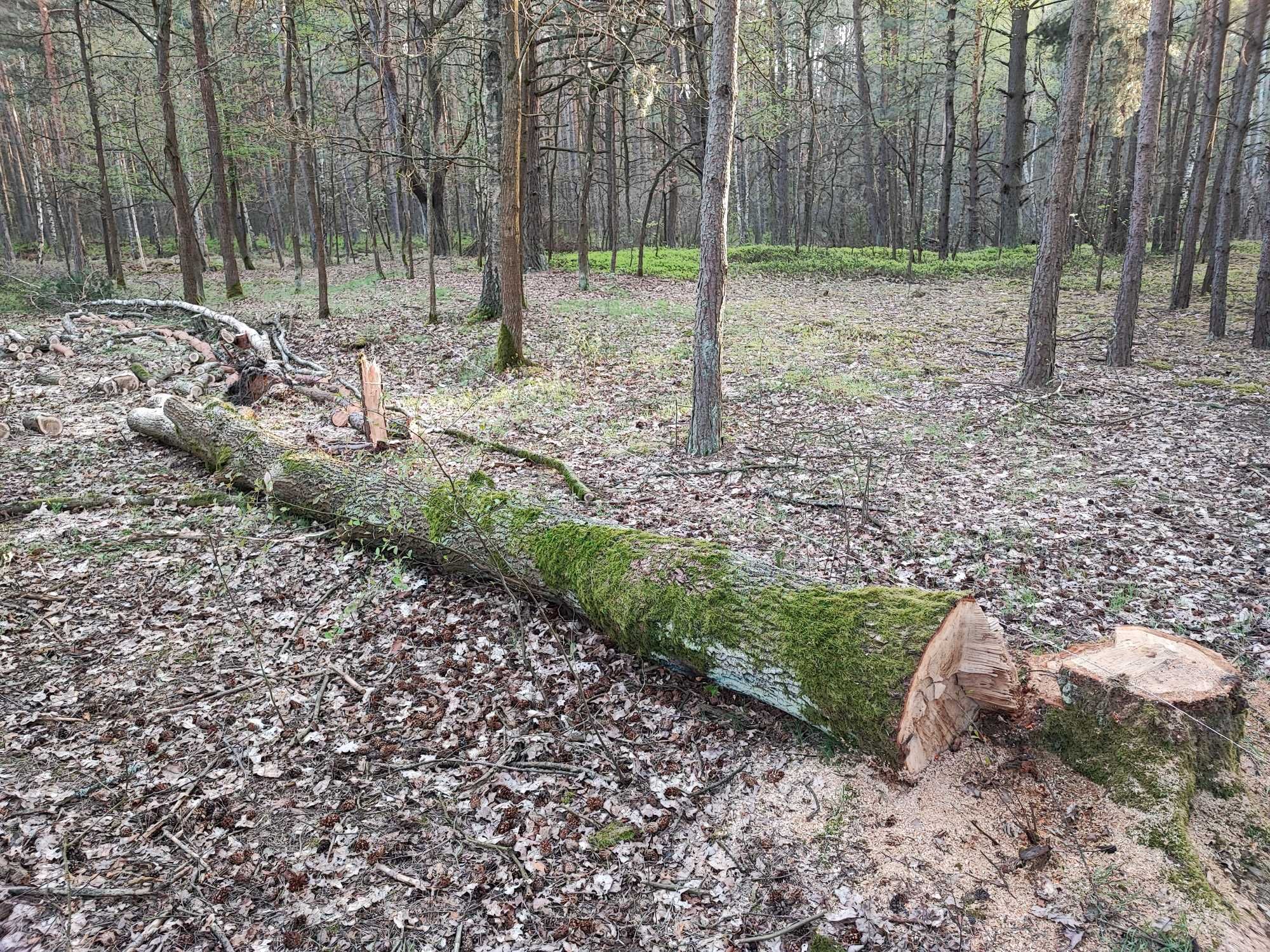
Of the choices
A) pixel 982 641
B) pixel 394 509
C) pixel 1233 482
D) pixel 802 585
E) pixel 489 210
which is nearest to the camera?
pixel 982 641

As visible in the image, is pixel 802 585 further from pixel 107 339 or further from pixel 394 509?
pixel 107 339

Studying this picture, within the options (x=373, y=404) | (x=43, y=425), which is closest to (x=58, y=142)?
(x=43, y=425)

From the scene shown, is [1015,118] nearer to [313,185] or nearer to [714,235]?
[714,235]

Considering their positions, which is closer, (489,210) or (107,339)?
(107,339)

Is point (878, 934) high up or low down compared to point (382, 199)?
down

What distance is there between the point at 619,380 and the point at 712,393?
374 centimetres

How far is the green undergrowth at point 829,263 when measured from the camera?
21625 mm

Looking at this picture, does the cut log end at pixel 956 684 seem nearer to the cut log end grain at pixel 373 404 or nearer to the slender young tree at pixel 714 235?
the slender young tree at pixel 714 235

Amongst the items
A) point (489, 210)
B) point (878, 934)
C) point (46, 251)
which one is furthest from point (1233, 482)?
point (46, 251)

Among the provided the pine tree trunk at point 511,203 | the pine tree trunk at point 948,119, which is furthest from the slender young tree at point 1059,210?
the pine tree trunk at point 948,119

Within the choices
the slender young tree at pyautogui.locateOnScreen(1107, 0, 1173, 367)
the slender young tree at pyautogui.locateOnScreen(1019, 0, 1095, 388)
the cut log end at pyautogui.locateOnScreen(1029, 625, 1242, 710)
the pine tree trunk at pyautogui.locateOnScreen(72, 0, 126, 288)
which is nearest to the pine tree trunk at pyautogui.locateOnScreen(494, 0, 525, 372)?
the slender young tree at pyautogui.locateOnScreen(1019, 0, 1095, 388)

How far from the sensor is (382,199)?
103 ft

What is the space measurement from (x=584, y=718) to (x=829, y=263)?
874 inches

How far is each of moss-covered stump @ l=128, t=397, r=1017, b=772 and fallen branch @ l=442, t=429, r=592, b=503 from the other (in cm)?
96
